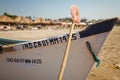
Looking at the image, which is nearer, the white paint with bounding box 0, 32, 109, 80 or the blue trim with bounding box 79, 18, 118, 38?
the blue trim with bounding box 79, 18, 118, 38

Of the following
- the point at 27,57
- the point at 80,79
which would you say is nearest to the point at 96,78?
the point at 80,79

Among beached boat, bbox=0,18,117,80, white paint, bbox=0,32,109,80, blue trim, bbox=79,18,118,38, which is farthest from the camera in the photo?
white paint, bbox=0,32,109,80

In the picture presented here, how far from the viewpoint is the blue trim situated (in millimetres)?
3555

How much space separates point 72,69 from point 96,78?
2.11 m

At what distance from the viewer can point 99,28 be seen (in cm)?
359

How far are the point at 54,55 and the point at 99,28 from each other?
1.16 metres

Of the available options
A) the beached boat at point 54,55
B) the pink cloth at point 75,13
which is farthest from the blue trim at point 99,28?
the pink cloth at point 75,13

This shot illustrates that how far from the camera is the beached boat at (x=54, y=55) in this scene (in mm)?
3689

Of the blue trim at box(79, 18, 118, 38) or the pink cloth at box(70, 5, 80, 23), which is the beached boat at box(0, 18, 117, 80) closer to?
the blue trim at box(79, 18, 118, 38)

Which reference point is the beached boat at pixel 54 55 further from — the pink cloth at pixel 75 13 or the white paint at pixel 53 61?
the pink cloth at pixel 75 13

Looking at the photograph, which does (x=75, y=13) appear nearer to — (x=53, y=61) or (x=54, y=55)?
(x=54, y=55)

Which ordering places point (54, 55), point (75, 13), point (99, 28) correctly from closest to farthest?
point (75, 13)
point (99, 28)
point (54, 55)

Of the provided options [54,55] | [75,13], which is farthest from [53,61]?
[75,13]

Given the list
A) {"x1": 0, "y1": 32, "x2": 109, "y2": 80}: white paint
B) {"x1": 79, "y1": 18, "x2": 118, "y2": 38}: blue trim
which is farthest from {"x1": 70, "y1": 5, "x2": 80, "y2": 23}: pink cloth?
{"x1": 0, "y1": 32, "x2": 109, "y2": 80}: white paint
